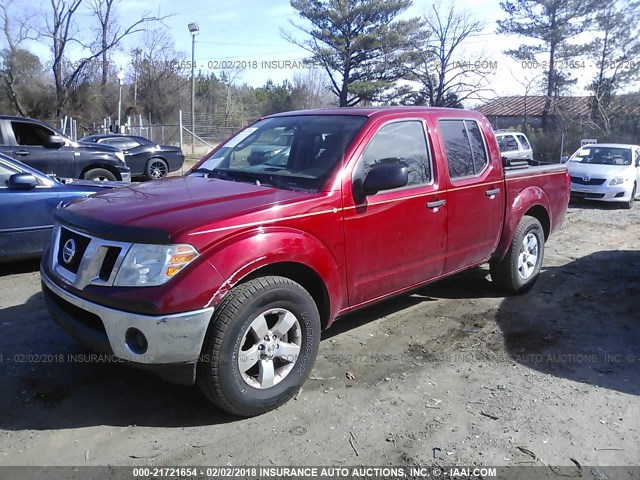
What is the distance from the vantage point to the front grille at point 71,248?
322 centimetres

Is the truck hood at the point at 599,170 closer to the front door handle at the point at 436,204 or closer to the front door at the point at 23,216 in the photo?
the front door handle at the point at 436,204

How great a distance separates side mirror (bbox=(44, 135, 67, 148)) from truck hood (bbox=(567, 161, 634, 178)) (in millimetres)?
11320

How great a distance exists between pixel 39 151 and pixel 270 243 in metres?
7.94

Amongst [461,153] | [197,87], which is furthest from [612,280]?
[197,87]

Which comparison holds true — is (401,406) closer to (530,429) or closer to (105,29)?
(530,429)

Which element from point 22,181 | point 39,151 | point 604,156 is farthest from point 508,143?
point 22,181

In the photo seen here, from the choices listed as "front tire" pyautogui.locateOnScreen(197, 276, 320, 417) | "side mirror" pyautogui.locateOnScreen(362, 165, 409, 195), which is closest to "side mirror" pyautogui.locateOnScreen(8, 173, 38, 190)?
"front tire" pyautogui.locateOnScreen(197, 276, 320, 417)

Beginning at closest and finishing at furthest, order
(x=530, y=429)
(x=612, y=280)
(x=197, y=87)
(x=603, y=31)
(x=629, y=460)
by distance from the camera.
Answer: (x=629, y=460), (x=530, y=429), (x=612, y=280), (x=603, y=31), (x=197, y=87)

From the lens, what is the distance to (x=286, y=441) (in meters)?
3.06

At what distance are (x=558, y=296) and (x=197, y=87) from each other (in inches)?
2116

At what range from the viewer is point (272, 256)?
3.20 meters

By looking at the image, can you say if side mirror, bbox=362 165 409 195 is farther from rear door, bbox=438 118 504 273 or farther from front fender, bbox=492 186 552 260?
front fender, bbox=492 186 552 260

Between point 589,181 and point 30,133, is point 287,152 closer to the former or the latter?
point 30,133

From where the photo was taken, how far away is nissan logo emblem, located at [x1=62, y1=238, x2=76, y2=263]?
329 centimetres
